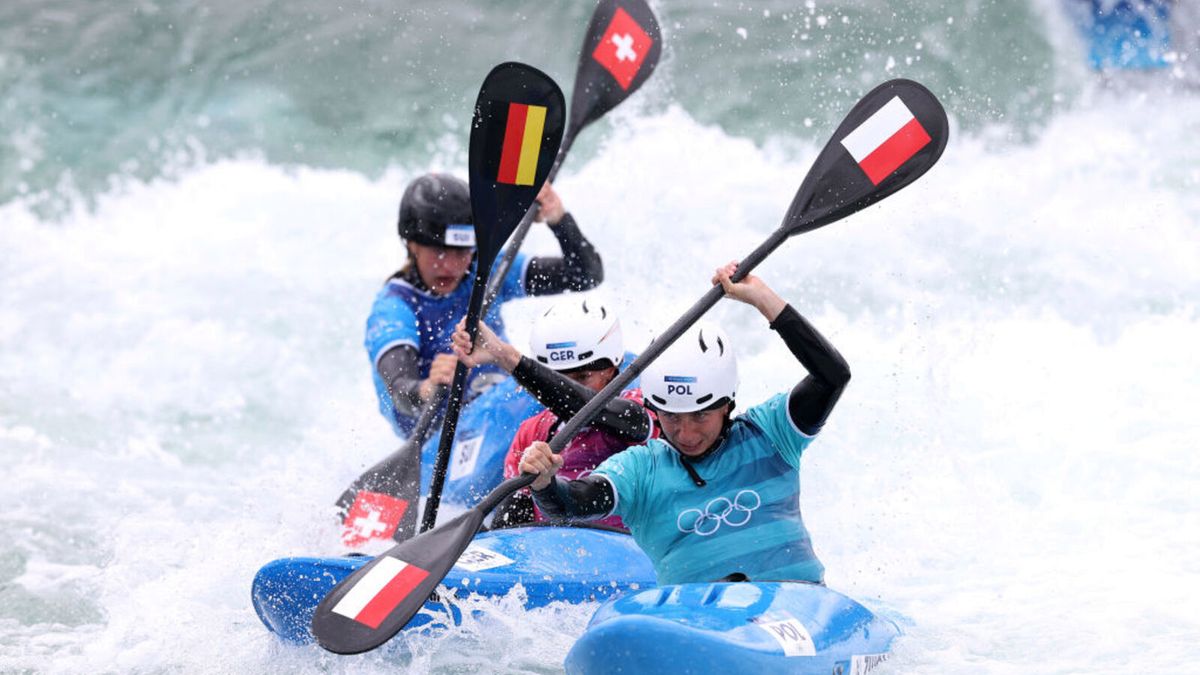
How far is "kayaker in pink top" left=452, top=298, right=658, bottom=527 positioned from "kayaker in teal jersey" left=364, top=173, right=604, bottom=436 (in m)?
0.89

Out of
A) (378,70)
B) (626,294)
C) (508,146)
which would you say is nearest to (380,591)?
(508,146)

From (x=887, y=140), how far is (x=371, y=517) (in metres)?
2.29

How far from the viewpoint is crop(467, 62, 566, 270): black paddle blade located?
4238 mm

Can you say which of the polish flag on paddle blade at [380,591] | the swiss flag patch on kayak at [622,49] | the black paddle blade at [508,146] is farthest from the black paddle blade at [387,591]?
the swiss flag patch on kayak at [622,49]

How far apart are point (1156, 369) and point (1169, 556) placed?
1997 mm

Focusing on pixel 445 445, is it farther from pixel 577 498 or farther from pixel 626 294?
pixel 626 294

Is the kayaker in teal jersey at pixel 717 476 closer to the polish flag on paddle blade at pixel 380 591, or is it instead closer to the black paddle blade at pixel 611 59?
the polish flag on paddle blade at pixel 380 591

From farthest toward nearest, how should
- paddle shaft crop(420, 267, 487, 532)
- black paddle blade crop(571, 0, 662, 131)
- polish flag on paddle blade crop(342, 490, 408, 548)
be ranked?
black paddle blade crop(571, 0, 662, 131)
polish flag on paddle blade crop(342, 490, 408, 548)
paddle shaft crop(420, 267, 487, 532)

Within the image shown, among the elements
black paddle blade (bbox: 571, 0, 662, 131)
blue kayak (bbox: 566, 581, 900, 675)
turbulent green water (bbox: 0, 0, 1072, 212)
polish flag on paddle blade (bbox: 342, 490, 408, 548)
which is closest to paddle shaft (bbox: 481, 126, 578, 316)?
black paddle blade (bbox: 571, 0, 662, 131)

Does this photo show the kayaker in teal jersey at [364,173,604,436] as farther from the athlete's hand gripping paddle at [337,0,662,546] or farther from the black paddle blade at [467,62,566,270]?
the black paddle blade at [467,62,566,270]

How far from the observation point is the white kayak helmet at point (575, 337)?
447 centimetres

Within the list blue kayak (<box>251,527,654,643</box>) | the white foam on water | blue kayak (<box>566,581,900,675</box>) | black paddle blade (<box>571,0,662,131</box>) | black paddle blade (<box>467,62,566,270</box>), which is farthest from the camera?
black paddle blade (<box>571,0,662,131</box>)

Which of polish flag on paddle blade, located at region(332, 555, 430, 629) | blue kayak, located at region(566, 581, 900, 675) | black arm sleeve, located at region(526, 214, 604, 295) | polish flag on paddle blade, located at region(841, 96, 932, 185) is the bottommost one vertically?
polish flag on paddle blade, located at region(332, 555, 430, 629)

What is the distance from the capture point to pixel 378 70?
37.9 ft
